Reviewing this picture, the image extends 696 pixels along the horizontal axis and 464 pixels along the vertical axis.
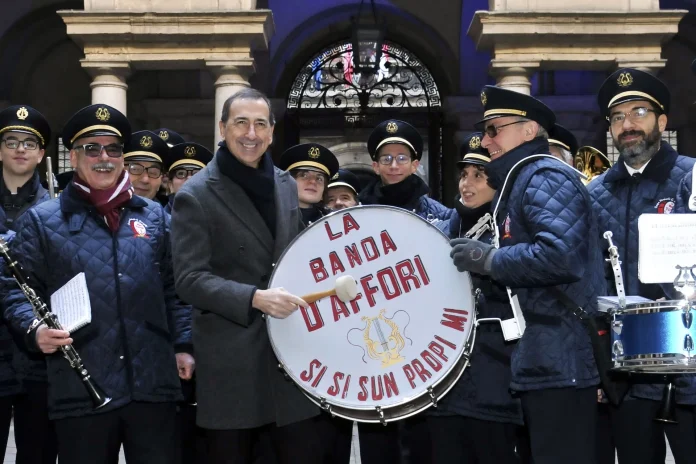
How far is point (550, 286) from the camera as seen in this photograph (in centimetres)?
416

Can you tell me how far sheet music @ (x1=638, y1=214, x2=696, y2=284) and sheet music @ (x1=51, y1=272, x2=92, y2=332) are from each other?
6.96 feet

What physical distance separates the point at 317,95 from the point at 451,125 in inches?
94.5

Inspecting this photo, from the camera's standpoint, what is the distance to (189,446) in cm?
556

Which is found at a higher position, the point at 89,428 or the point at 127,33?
the point at 127,33

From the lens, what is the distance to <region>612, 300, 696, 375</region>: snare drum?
3.74 metres

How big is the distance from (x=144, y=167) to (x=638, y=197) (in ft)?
9.70

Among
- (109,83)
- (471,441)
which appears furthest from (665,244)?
(109,83)

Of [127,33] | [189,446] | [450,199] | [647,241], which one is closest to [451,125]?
[450,199]

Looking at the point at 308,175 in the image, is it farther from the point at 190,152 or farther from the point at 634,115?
the point at 634,115

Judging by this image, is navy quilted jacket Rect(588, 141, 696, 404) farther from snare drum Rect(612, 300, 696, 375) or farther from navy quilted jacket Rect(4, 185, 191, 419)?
navy quilted jacket Rect(4, 185, 191, 419)

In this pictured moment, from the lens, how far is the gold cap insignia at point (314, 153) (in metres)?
6.26

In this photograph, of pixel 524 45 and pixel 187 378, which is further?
pixel 524 45

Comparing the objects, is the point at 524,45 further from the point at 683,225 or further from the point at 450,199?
the point at 683,225

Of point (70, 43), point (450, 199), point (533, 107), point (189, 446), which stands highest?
point (70, 43)
